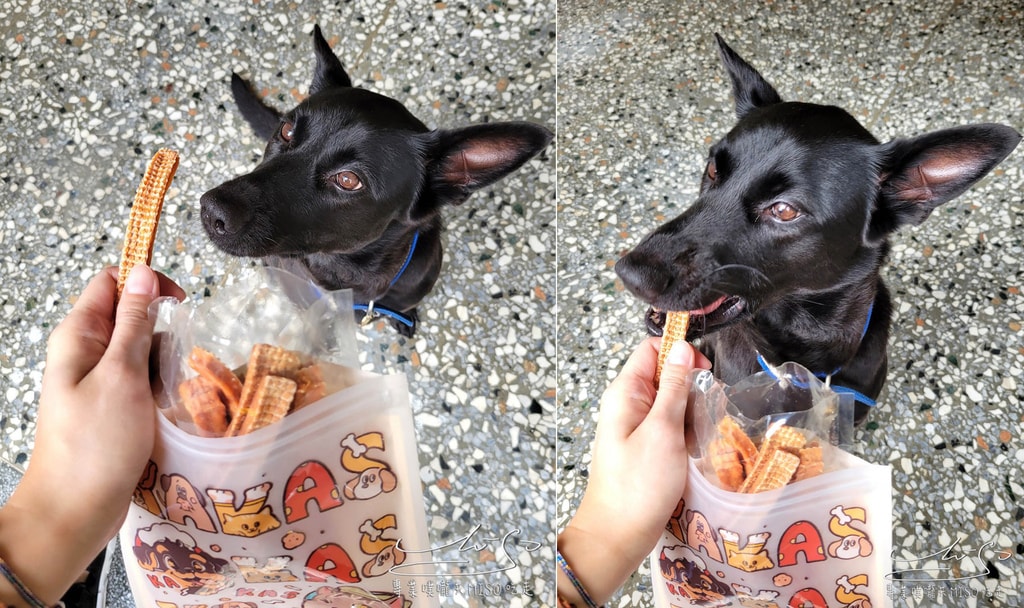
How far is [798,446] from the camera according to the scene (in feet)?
2.76

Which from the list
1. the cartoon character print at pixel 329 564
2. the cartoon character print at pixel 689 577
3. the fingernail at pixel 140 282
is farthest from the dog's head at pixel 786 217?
the fingernail at pixel 140 282

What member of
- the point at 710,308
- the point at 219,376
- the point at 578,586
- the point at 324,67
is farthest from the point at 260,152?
the point at 578,586

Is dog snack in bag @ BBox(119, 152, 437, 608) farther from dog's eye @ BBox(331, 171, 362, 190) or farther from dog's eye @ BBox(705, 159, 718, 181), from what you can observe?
dog's eye @ BBox(705, 159, 718, 181)

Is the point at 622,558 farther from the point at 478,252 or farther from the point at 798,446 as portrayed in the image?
the point at 478,252

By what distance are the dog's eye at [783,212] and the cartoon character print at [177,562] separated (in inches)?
37.6

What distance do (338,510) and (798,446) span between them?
0.63 meters

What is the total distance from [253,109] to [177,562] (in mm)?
982

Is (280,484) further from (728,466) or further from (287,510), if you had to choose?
(728,466)

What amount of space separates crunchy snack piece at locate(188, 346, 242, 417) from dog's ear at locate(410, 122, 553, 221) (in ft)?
1.65

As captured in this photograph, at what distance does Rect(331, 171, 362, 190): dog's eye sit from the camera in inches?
43.0

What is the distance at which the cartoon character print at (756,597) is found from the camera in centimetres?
88

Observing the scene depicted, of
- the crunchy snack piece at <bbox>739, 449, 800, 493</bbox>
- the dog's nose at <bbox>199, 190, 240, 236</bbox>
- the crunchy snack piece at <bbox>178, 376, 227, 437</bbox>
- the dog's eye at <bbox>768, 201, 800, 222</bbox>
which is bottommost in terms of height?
the crunchy snack piece at <bbox>739, 449, 800, 493</bbox>

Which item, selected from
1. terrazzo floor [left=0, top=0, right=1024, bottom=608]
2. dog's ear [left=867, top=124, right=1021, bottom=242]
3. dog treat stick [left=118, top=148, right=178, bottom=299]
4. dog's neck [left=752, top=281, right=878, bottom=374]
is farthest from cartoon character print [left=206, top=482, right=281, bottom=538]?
dog's ear [left=867, top=124, right=1021, bottom=242]

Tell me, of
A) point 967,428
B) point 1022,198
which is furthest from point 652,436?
point 1022,198
